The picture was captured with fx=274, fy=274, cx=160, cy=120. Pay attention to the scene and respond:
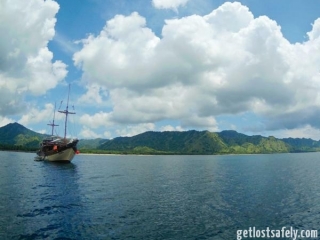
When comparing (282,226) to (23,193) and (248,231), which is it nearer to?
(248,231)

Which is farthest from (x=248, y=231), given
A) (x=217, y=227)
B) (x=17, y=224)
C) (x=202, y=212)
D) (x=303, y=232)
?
(x=17, y=224)

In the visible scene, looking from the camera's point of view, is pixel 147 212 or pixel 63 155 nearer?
pixel 147 212

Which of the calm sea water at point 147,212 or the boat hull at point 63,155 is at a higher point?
the boat hull at point 63,155

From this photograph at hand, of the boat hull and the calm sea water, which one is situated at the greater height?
the boat hull

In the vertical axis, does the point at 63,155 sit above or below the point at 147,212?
above

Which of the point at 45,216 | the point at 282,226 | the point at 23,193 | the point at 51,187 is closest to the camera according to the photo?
the point at 282,226

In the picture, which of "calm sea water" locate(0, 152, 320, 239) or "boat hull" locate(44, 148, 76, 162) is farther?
"boat hull" locate(44, 148, 76, 162)

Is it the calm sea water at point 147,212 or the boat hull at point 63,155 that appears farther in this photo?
the boat hull at point 63,155

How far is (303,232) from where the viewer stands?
36312 mm

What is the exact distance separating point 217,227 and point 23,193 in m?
44.6

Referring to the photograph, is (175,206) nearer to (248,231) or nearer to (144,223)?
(144,223)

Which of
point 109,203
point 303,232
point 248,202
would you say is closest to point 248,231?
point 303,232

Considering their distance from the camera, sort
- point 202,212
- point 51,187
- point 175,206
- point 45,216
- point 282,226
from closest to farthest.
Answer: point 282,226
point 45,216
point 202,212
point 175,206
point 51,187

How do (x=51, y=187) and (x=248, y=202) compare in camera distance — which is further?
(x=51, y=187)
